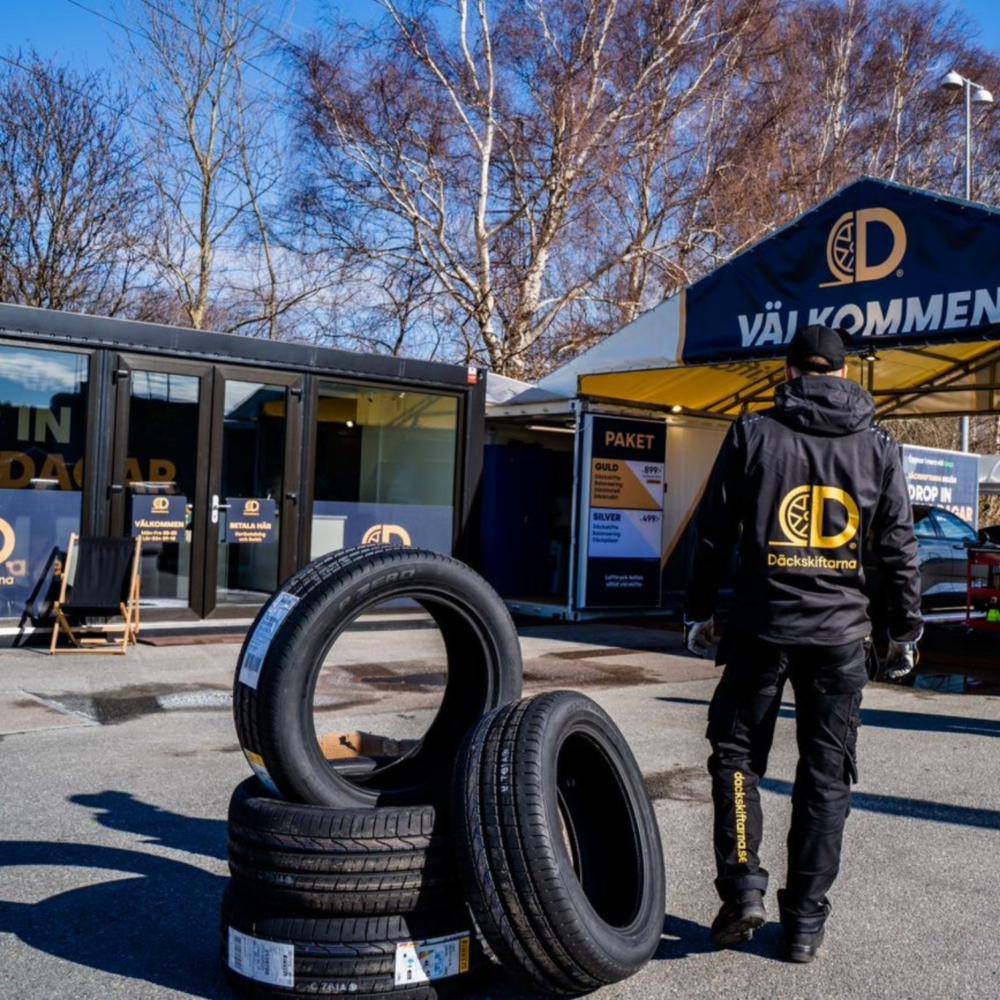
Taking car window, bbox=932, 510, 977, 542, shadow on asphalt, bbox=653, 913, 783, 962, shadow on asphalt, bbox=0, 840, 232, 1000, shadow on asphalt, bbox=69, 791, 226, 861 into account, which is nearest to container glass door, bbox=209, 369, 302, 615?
shadow on asphalt, bbox=69, 791, 226, 861

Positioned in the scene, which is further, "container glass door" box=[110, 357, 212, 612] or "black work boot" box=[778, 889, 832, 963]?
"container glass door" box=[110, 357, 212, 612]

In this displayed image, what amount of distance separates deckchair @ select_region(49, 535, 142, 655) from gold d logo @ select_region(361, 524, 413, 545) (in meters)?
2.94

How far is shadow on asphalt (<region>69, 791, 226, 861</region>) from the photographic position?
4.71 metres

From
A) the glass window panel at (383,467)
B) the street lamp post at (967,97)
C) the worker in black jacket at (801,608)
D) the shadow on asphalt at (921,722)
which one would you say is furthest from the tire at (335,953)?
the street lamp post at (967,97)

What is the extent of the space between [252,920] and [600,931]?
984 mm

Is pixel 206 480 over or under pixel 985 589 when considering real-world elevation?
over

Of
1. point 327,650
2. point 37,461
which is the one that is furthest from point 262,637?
point 37,461

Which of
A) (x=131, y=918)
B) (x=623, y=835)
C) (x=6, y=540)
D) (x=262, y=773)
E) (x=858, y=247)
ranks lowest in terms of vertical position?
(x=131, y=918)

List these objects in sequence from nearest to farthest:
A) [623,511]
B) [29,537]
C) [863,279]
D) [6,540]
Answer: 1. [6,540]
2. [29,537]
3. [863,279]
4. [623,511]

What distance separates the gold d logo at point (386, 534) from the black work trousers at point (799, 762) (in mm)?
9202

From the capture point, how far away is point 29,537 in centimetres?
1030

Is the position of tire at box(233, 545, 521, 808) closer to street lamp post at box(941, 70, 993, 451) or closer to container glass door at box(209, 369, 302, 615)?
container glass door at box(209, 369, 302, 615)

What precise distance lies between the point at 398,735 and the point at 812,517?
12.8 feet

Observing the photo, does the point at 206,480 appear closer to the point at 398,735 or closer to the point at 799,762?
the point at 398,735
